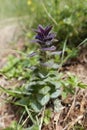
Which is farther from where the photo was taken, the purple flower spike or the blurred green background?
the blurred green background

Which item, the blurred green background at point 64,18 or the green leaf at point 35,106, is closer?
the green leaf at point 35,106

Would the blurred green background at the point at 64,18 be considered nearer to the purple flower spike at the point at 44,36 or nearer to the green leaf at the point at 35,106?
the purple flower spike at the point at 44,36

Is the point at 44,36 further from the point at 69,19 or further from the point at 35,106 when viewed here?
the point at 69,19

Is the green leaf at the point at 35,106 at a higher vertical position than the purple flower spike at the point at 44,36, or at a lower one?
lower

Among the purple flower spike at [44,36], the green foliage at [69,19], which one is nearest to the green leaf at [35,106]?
the purple flower spike at [44,36]

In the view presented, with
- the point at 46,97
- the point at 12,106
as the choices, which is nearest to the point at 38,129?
the point at 46,97

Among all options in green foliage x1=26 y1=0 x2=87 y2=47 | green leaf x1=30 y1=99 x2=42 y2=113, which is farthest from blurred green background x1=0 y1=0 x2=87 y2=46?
green leaf x1=30 y1=99 x2=42 y2=113

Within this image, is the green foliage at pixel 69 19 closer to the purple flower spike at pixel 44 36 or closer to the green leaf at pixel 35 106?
the purple flower spike at pixel 44 36

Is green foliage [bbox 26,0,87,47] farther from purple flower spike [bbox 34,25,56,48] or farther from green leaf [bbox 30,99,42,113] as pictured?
green leaf [bbox 30,99,42,113]

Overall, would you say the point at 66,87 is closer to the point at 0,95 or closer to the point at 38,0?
the point at 0,95

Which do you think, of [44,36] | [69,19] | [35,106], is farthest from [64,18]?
[35,106]

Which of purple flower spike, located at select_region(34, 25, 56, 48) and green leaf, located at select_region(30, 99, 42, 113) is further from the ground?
purple flower spike, located at select_region(34, 25, 56, 48)
